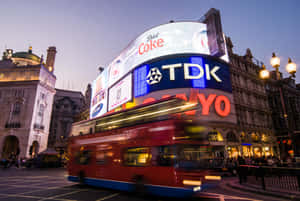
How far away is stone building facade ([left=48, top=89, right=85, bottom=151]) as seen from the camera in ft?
214

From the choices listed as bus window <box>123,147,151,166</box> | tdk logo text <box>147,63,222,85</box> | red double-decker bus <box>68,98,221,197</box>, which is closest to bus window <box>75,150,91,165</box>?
red double-decker bus <box>68,98,221,197</box>

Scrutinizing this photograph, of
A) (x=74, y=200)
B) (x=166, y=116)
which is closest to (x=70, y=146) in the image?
(x=74, y=200)

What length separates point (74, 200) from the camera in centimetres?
800

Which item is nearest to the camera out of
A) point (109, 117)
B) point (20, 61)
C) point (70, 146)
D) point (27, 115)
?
point (109, 117)

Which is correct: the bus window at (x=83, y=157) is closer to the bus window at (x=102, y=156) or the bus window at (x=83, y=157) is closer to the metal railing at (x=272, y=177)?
the bus window at (x=102, y=156)

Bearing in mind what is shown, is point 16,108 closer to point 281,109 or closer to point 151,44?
point 151,44

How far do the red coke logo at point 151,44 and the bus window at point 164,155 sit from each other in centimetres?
2307

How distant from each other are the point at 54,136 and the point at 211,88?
59.0 metres

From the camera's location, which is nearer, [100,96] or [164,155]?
[164,155]

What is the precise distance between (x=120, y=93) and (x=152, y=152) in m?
26.0

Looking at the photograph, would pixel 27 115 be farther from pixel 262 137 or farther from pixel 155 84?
pixel 262 137

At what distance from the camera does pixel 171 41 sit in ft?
92.1

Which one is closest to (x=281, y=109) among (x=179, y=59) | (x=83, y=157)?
(x=179, y=59)

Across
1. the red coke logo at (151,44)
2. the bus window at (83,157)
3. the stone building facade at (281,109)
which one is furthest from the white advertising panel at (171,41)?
the bus window at (83,157)
